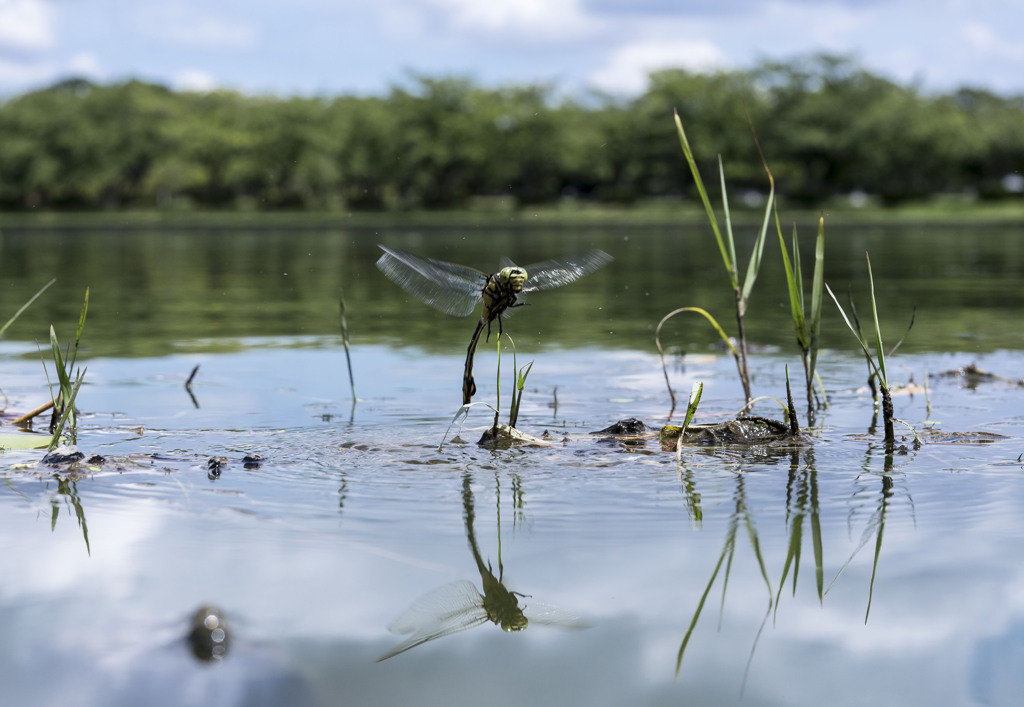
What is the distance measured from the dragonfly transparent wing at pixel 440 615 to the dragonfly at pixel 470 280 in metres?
1.88

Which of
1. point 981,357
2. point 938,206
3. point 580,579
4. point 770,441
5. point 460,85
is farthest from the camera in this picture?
point 460,85

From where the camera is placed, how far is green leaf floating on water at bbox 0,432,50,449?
5766 mm

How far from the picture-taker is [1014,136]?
83.8 metres

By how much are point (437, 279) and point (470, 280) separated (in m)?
0.15

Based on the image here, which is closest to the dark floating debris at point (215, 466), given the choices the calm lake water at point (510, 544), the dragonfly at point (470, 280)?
the calm lake water at point (510, 544)

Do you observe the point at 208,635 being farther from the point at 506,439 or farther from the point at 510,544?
the point at 506,439

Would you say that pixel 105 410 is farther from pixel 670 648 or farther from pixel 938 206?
pixel 938 206

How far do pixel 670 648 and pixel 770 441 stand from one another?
8.89ft

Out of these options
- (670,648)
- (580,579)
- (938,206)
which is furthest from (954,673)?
(938,206)

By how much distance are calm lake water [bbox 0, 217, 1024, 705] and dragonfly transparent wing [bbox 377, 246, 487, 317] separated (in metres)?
0.73

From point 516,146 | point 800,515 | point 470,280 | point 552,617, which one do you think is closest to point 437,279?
point 470,280

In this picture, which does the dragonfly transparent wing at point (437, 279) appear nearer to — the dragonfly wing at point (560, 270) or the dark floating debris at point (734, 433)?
the dragonfly wing at point (560, 270)

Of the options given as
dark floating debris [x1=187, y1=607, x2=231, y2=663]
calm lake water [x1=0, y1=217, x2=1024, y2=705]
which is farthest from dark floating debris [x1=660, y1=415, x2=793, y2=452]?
dark floating debris [x1=187, y1=607, x2=231, y2=663]

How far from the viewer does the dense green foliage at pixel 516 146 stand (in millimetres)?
83250
